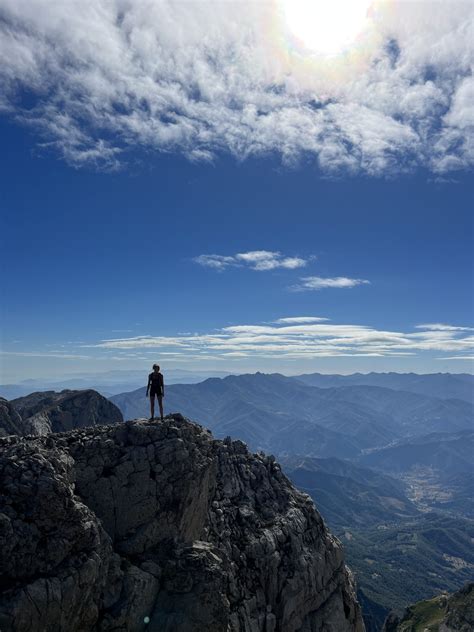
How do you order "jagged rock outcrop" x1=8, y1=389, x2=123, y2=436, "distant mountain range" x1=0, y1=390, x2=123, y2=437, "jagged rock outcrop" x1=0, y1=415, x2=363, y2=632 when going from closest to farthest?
"jagged rock outcrop" x1=0, y1=415, x2=363, y2=632 < "distant mountain range" x1=0, y1=390, x2=123, y2=437 < "jagged rock outcrop" x1=8, y1=389, x2=123, y2=436

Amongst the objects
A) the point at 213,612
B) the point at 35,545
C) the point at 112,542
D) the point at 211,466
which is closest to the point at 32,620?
the point at 35,545

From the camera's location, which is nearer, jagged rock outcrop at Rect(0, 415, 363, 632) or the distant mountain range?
jagged rock outcrop at Rect(0, 415, 363, 632)

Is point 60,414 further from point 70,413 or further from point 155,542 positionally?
Result: point 155,542

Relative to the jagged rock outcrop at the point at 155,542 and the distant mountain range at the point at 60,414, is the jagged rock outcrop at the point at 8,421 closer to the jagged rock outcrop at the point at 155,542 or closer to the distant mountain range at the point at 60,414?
the distant mountain range at the point at 60,414

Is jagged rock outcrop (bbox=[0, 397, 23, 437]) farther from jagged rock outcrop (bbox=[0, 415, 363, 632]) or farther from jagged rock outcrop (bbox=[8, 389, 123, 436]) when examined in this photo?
jagged rock outcrop (bbox=[0, 415, 363, 632])

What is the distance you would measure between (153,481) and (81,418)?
430 ft

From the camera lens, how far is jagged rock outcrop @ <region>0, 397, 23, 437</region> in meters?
125

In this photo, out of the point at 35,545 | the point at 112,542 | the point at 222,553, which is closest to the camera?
the point at 35,545

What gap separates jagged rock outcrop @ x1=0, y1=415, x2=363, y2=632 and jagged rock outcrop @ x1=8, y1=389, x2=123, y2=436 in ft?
352

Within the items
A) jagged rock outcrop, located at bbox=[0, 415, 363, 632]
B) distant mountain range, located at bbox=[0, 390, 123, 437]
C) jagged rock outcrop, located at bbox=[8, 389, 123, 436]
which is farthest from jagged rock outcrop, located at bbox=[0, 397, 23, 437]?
jagged rock outcrop, located at bbox=[0, 415, 363, 632]

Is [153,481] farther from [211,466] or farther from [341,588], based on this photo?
[341,588]

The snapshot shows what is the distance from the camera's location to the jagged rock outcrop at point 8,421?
12454 centimetres

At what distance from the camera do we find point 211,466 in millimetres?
46875

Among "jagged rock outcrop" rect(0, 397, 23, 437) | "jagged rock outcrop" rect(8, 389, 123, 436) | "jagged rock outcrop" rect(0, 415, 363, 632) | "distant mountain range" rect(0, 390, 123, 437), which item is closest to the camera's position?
"jagged rock outcrop" rect(0, 415, 363, 632)
